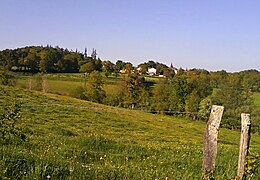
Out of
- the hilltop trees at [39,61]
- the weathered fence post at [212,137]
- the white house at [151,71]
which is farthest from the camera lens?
the white house at [151,71]

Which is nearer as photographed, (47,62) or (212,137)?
(212,137)

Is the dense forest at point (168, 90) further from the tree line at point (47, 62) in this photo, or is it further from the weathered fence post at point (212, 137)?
the weathered fence post at point (212, 137)

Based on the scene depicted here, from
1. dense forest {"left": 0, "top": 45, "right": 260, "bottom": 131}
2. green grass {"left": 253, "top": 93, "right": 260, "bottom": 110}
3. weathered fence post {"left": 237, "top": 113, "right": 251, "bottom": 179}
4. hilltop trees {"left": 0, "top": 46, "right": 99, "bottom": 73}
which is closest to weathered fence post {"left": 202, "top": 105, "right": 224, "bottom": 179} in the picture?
weathered fence post {"left": 237, "top": 113, "right": 251, "bottom": 179}

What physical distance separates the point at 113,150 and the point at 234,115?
6397 cm

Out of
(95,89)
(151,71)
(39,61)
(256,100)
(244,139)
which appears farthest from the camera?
(151,71)

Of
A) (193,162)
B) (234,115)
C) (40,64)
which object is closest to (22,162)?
(193,162)

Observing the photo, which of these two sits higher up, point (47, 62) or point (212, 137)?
point (47, 62)

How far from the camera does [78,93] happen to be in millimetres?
76062

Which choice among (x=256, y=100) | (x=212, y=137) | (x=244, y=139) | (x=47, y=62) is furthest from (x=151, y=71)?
(x=244, y=139)

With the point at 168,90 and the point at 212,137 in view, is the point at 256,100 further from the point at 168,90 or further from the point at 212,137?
the point at 212,137

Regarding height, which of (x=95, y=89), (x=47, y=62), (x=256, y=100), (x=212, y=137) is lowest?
(x=256, y=100)

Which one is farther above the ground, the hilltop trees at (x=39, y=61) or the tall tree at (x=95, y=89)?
the hilltop trees at (x=39, y=61)

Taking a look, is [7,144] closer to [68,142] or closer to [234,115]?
[68,142]

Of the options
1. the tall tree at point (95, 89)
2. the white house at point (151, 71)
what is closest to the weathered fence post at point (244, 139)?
the tall tree at point (95, 89)
